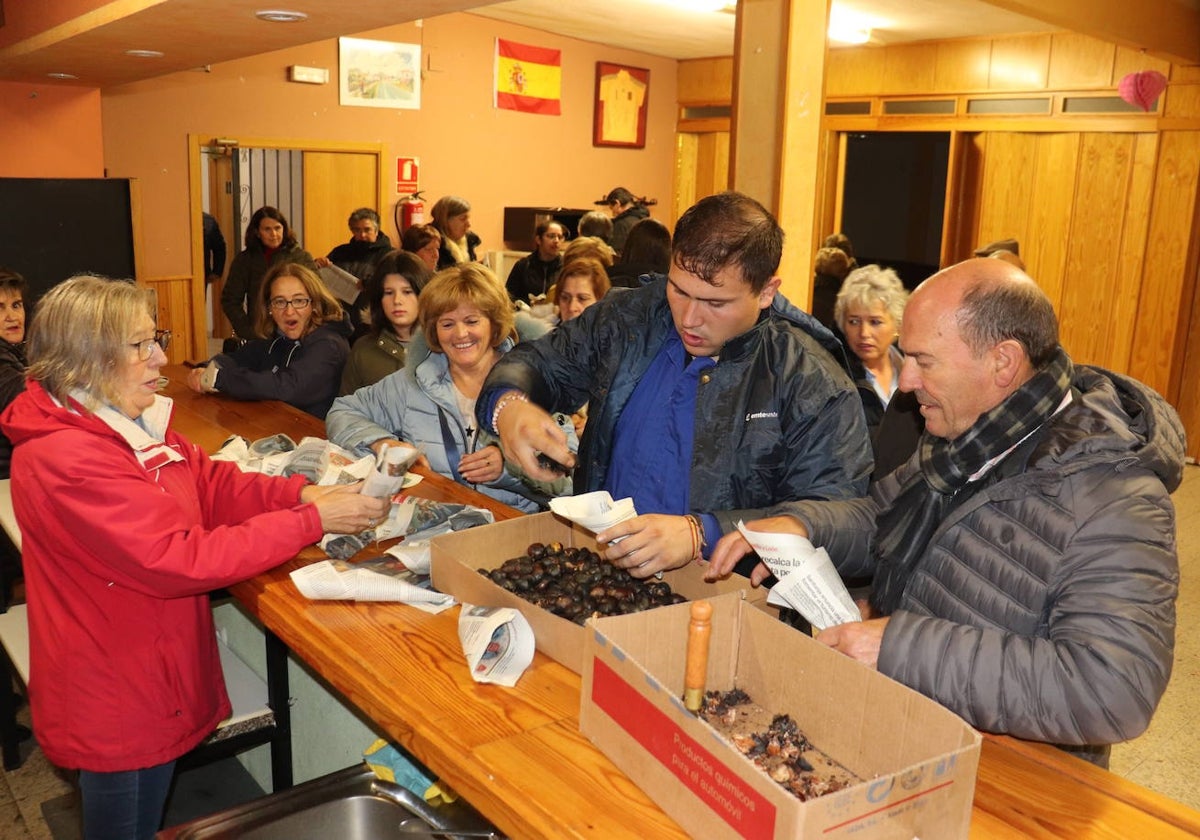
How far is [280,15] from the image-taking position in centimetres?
336

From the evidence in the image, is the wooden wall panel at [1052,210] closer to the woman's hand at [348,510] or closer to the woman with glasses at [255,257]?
the woman with glasses at [255,257]

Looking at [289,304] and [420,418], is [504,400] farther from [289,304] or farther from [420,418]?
[289,304]

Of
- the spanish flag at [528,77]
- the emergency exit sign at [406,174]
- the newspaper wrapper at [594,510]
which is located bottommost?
the newspaper wrapper at [594,510]

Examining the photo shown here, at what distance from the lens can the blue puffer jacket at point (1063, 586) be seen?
1.38m

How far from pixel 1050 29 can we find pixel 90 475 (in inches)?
314

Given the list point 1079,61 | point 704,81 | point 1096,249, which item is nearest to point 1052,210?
point 1096,249

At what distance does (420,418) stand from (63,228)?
3.85 meters

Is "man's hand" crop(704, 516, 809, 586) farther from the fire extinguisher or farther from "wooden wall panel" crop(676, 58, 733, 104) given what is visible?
"wooden wall panel" crop(676, 58, 733, 104)

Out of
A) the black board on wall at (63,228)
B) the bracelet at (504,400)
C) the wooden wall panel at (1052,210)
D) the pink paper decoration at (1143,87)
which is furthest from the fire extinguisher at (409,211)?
the bracelet at (504,400)

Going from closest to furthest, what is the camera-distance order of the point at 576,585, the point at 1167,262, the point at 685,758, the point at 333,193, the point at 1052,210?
the point at 685,758 → the point at 576,585 → the point at 1167,262 → the point at 1052,210 → the point at 333,193

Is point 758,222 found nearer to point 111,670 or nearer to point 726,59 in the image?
point 111,670

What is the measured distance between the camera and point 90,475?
1937mm

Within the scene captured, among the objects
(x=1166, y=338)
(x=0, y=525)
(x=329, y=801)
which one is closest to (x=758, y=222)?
(x=329, y=801)

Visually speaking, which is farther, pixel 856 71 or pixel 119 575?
pixel 856 71
